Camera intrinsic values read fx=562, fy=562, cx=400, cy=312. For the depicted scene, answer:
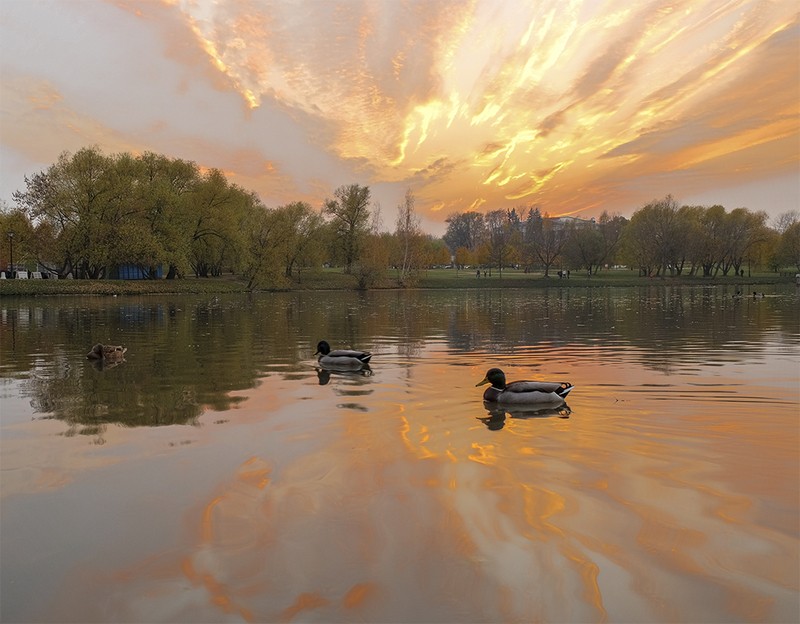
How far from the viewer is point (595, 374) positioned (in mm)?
15914

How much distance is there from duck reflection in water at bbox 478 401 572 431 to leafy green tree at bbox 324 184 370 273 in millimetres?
93205

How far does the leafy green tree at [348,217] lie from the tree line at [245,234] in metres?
0.19

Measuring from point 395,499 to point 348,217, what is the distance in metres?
101

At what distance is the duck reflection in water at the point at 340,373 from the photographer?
621 inches

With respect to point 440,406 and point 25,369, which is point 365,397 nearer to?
point 440,406

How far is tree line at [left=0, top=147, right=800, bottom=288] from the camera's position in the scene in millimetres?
71500

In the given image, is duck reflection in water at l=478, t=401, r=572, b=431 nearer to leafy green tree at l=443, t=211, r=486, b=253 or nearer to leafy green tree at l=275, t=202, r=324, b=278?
leafy green tree at l=275, t=202, r=324, b=278

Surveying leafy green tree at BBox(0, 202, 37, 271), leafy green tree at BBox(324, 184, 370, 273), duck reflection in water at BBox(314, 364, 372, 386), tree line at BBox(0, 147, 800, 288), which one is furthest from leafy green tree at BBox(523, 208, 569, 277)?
duck reflection in water at BBox(314, 364, 372, 386)

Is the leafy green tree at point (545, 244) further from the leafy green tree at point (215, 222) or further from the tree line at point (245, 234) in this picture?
the leafy green tree at point (215, 222)

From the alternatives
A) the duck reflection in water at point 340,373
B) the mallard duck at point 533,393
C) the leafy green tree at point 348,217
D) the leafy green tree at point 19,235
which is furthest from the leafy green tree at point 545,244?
the mallard duck at point 533,393

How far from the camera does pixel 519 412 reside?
11.7m

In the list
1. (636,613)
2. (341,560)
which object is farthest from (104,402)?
(636,613)

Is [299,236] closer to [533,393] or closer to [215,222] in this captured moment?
[215,222]

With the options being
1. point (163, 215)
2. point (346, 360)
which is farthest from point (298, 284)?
point (346, 360)
